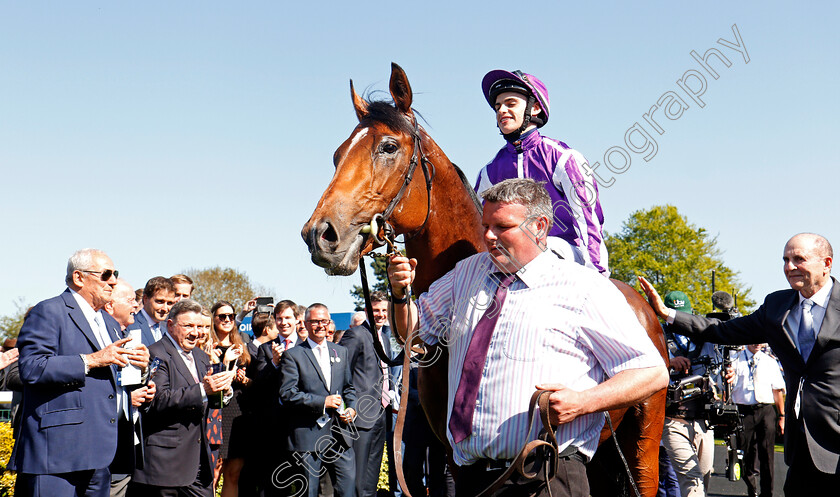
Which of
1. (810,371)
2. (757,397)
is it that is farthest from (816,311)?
(757,397)

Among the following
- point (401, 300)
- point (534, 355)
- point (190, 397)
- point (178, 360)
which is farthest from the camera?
point (178, 360)

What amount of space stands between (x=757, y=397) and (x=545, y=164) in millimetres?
8475

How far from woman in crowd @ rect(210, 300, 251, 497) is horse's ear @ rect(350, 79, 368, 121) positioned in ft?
13.3

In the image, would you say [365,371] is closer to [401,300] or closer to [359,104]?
[359,104]

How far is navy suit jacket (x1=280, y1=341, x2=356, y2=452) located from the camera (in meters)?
7.12

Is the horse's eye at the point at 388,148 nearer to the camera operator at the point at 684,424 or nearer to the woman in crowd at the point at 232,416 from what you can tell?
the camera operator at the point at 684,424

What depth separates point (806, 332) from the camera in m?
4.49

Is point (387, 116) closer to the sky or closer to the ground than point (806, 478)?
closer to the sky

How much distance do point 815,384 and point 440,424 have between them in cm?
240

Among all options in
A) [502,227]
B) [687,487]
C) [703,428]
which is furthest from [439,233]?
[703,428]

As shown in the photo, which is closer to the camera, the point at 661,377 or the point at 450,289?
the point at 661,377

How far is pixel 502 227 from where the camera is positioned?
2.97 m

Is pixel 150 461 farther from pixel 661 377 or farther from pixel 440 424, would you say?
pixel 661 377

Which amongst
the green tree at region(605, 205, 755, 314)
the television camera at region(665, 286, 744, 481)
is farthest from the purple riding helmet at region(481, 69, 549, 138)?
the green tree at region(605, 205, 755, 314)
